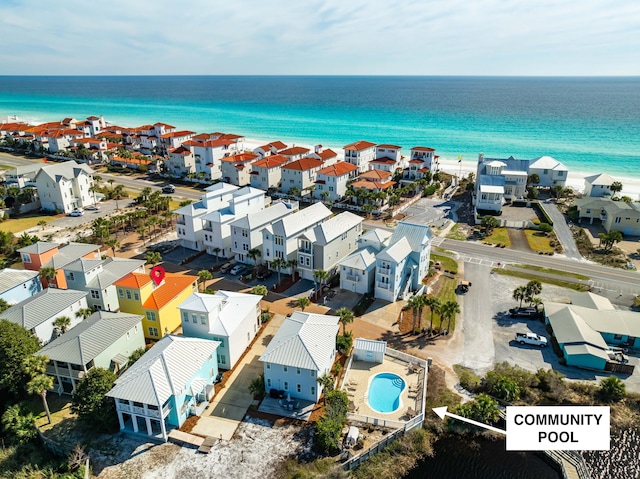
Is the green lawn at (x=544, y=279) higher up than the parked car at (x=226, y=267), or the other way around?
the parked car at (x=226, y=267)

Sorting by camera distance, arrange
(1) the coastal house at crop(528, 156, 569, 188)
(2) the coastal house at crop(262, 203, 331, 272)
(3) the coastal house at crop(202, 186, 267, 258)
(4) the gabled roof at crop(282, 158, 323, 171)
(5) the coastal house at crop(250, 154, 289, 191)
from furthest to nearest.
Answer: (5) the coastal house at crop(250, 154, 289, 191)
(4) the gabled roof at crop(282, 158, 323, 171)
(1) the coastal house at crop(528, 156, 569, 188)
(3) the coastal house at crop(202, 186, 267, 258)
(2) the coastal house at crop(262, 203, 331, 272)

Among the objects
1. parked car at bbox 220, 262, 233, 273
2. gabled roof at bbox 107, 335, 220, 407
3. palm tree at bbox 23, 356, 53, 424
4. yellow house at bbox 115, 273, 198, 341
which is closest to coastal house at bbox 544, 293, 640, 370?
gabled roof at bbox 107, 335, 220, 407

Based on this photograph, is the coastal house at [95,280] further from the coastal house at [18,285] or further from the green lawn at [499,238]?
the green lawn at [499,238]

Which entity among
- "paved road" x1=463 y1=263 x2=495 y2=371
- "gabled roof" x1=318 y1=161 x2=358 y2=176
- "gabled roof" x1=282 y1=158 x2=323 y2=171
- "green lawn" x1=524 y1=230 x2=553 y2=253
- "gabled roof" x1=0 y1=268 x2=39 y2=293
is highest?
"gabled roof" x1=282 y1=158 x2=323 y2=171

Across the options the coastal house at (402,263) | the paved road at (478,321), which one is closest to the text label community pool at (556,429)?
the paved road at (478,321)

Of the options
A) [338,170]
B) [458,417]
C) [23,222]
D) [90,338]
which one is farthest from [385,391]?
[23,222]

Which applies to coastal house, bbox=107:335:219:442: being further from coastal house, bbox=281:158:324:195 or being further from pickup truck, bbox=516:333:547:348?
coastal house, bbox=281:158:324:195

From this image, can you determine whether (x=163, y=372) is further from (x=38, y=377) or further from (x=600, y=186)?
(x=600, y=186)
